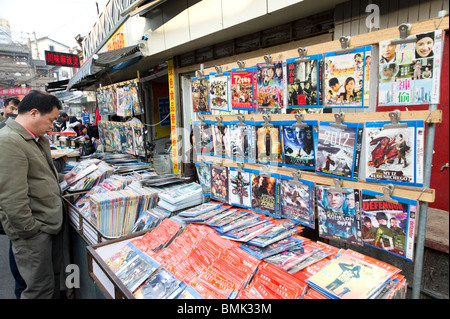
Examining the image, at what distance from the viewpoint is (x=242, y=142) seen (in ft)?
7.29

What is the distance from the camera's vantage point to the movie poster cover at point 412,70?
4.09 ft

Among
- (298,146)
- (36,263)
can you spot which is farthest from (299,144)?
(36,263)

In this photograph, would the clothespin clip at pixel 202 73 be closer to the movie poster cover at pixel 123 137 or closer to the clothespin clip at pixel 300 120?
the clothespin clip at pixel 300 120

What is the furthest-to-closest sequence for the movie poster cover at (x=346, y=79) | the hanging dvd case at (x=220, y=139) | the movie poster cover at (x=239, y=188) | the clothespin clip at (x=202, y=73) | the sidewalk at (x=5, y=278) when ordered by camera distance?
the sidewalk at (x=5, y=278), the clothespin clip at (x=202, y=73), the hanging dvd case at (x=220, y=139), the movie poster cover at (x=239, y=188), the movie poster cover at (x=346, y=79)

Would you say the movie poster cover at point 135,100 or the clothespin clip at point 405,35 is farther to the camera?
the movie poster cover at point 135,100

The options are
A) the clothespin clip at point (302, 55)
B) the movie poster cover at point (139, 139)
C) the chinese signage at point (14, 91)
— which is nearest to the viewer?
the clothespin clip at point (302, 55)

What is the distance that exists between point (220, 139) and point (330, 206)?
3.70ft

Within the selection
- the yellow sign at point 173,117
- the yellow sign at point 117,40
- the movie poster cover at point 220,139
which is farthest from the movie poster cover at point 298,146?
the yellow sign at point 117,40

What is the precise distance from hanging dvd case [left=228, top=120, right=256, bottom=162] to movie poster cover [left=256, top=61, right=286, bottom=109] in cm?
22

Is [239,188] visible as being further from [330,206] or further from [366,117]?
[366,117]

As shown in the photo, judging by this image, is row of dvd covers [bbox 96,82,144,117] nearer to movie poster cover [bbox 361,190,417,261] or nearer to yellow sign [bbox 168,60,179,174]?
yellow sign [bbox 168,60,179,174]

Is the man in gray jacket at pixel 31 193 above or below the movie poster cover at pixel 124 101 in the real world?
below

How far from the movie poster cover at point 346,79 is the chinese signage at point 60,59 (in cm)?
1434
